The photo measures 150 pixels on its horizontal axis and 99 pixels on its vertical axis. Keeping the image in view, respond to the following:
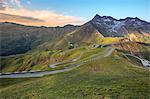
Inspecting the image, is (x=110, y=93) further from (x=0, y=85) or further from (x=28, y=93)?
(x=0, y=85)

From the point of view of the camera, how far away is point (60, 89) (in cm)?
4878

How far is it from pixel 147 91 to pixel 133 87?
353 cm

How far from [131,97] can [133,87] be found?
737 cm

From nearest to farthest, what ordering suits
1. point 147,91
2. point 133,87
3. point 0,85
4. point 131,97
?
point 131,97
point 147,91
point 133,87
point 0,85

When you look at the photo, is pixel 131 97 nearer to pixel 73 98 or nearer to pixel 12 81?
pixel 73 98

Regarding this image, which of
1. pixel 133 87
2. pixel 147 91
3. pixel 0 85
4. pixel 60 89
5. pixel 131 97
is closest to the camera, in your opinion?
pixel 131 97

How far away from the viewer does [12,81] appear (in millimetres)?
79062

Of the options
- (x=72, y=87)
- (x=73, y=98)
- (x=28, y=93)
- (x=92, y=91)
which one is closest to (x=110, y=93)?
(x=92, y=91)

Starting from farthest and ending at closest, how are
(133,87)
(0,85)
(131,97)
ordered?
(0,85)
(133,87)
(131,97)

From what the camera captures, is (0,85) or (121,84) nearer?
(121,84)

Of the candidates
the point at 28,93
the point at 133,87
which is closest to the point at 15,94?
the point at 28,93

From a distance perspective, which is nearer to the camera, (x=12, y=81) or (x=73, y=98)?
(x=73, y=98)

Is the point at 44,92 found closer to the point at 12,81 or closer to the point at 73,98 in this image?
the point at 73,98

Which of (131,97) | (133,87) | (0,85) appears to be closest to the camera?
(131,97)
